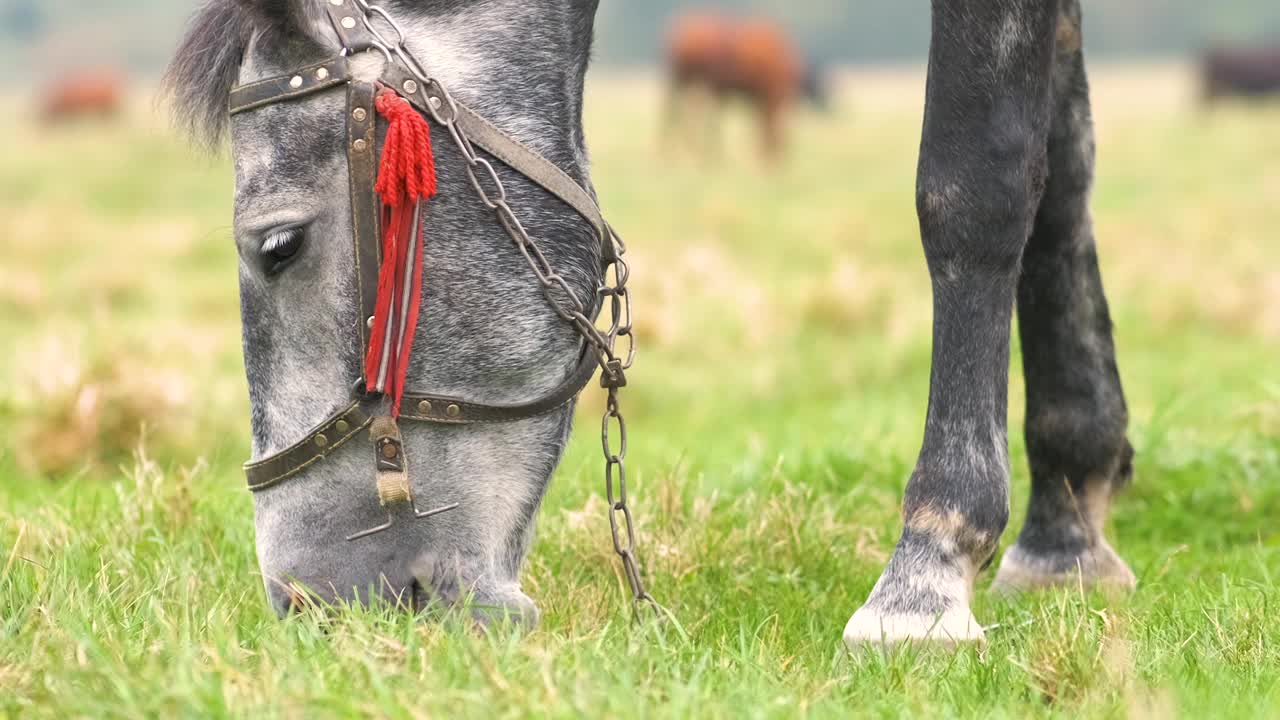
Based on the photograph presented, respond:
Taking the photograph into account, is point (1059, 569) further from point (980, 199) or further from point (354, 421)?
point (354, 421)

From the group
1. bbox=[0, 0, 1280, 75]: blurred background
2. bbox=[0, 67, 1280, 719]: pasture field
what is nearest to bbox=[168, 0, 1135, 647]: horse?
bbox=[0, 67, 1280, 719]: pasture field

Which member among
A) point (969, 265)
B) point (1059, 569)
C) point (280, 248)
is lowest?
point (1059, 569)

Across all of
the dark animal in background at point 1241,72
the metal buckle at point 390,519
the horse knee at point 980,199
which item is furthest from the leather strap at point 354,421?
the dark animal in background at point 1241,72

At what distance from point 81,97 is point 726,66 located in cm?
2436

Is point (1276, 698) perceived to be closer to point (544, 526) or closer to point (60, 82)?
point (544, 526)

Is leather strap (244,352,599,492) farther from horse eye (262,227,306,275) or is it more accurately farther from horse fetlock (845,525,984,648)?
horse fetlock (845,525,984,648)

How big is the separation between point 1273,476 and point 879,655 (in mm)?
2584

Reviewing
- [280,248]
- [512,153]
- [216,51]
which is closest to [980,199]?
[512,153]

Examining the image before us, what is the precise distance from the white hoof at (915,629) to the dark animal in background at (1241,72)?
50236 mm

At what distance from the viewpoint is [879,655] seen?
2.66m

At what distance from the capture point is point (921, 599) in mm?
2793

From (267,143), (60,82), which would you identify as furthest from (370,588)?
(60,82)

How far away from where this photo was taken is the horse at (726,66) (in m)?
32.9

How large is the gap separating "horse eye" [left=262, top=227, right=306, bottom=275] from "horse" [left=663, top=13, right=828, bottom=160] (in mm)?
30426
